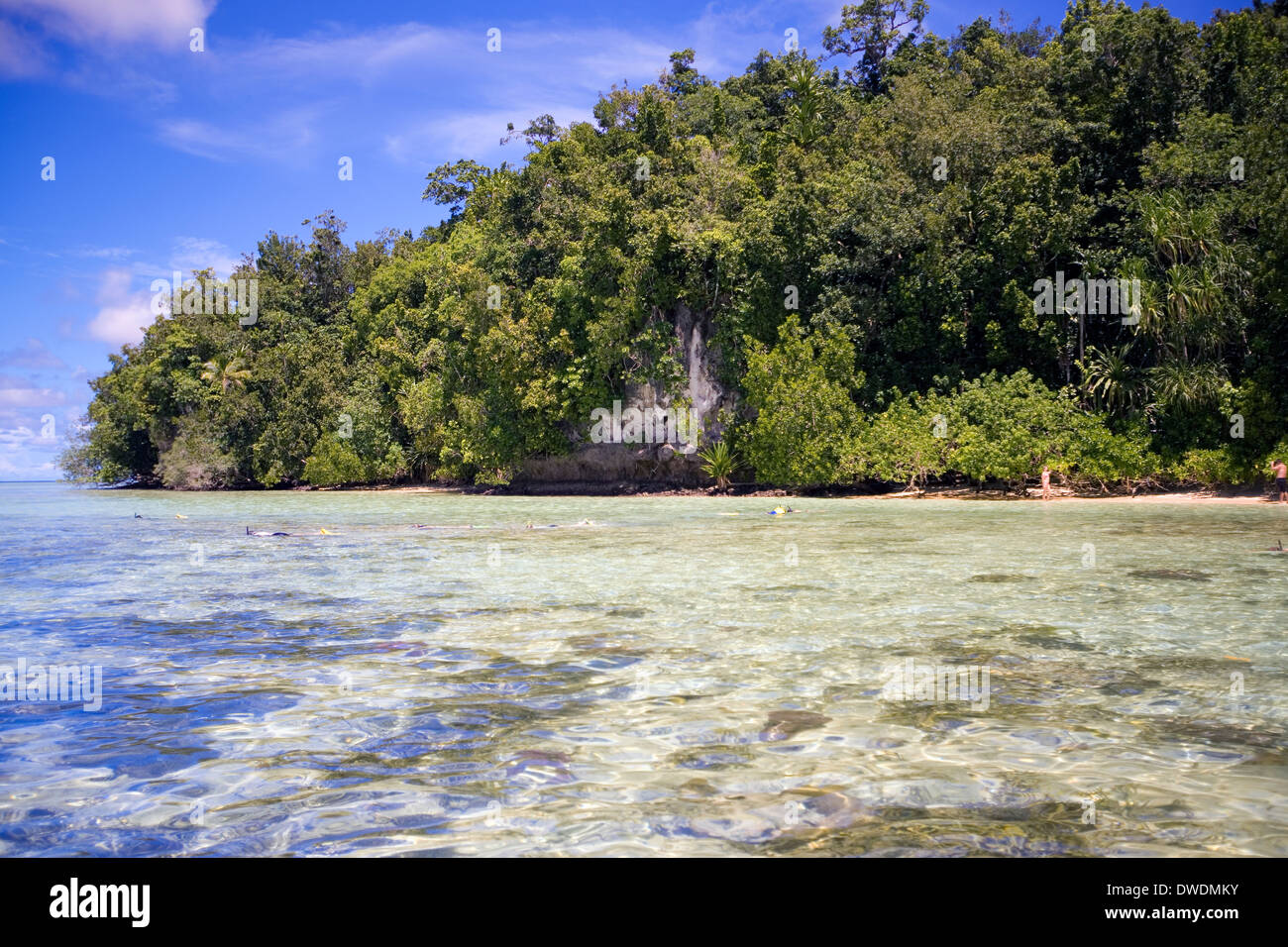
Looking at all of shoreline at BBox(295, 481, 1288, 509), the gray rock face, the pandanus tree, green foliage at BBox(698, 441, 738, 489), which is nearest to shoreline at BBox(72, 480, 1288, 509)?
shoreline at BBox(295, 481, 1288, 509)

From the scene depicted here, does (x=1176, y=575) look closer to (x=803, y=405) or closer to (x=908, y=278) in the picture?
(x=803, y=405)

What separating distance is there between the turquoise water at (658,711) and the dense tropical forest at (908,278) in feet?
51.3

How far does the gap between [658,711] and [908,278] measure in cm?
2769

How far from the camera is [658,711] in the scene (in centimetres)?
500

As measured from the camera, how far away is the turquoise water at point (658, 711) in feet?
11.2

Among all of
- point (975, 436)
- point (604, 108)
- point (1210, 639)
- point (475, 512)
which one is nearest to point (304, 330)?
point (604, 108)

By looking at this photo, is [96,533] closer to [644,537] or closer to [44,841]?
[644,537]

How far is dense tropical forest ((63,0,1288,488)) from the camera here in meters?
24.8

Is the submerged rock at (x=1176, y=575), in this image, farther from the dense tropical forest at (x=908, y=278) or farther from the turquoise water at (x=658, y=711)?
the dense tropical forest at (x=908, y=278)

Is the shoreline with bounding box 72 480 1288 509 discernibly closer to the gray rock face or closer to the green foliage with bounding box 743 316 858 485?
the gray rock face

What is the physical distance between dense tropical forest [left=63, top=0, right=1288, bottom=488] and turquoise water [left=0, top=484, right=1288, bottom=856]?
15630mm

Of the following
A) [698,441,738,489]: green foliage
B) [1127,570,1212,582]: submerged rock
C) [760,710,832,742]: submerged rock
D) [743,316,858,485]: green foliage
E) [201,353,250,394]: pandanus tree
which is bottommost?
[760,710,832,742]: submerged rock

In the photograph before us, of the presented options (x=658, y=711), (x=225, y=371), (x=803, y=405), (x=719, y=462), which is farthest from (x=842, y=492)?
(x=225, y=371)

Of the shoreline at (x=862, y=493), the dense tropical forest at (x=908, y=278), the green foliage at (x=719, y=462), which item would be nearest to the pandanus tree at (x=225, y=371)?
the dense tropical forest at (x=908, y=278)
